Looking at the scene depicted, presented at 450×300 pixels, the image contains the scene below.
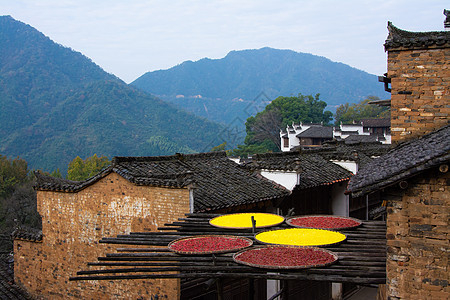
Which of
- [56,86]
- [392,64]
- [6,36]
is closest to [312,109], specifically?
[56,86]

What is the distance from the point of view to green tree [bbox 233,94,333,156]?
219 ft

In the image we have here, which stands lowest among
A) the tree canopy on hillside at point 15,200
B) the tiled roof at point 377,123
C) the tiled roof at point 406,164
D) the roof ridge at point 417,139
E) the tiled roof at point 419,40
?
the tree canopy on hillside at point 15,200

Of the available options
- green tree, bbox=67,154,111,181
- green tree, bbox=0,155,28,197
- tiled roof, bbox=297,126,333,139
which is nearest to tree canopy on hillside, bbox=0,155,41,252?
green tree, bbox=0,155,28,197

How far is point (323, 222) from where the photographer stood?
8797 millimetres

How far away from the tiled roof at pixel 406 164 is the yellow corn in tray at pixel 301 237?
155cm

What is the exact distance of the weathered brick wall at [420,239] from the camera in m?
5.60

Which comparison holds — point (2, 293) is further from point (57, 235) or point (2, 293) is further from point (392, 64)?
point (392, 64)

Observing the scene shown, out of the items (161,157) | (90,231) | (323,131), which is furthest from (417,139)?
(323,131)

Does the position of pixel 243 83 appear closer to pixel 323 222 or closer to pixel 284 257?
pixel 323 222

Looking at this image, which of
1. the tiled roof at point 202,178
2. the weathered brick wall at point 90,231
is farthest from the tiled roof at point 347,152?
the weathered brick wall at point 90,231

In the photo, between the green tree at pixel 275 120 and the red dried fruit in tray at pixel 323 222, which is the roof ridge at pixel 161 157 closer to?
the red dried fruit in tray at pixel 323 222

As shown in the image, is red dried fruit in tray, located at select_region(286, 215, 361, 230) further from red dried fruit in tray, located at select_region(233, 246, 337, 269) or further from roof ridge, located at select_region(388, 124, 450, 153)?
A: roof ridge, located at select_region(388, 124, 450, 153)

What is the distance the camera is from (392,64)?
7.57 m

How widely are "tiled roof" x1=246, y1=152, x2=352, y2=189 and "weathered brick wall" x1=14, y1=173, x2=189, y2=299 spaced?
5.00m
